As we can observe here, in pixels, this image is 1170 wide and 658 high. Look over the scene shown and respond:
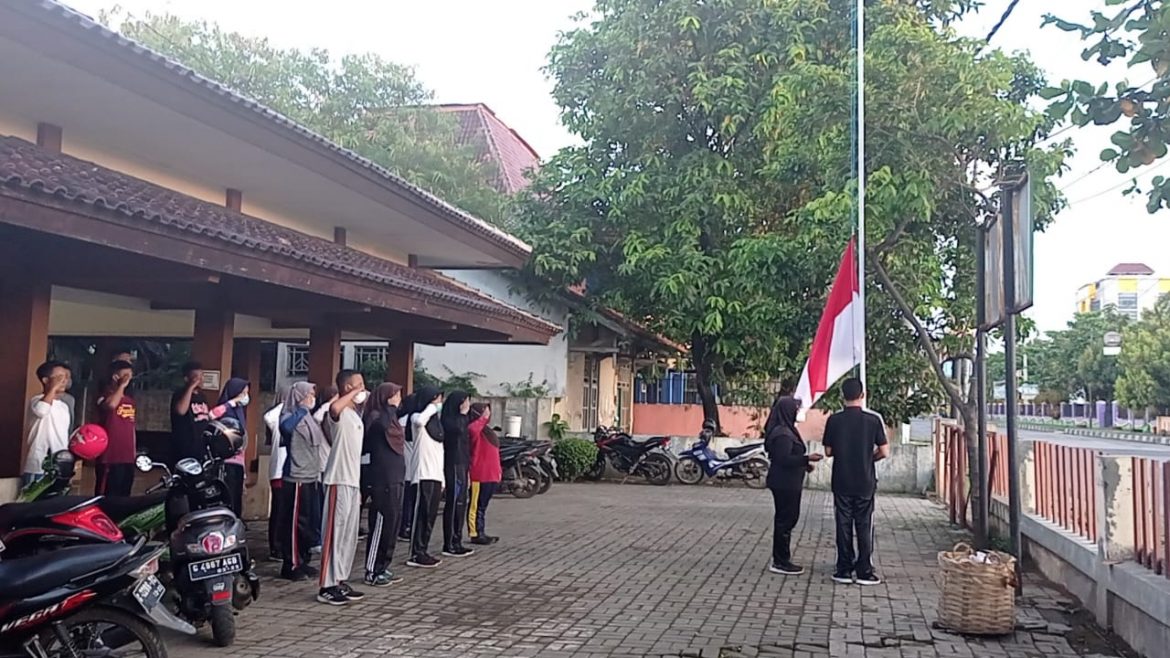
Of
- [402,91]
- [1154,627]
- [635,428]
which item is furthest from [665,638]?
[635,428]

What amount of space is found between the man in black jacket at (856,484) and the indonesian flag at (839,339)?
1.89 ft

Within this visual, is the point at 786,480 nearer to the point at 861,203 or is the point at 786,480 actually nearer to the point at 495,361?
the point at 861,203

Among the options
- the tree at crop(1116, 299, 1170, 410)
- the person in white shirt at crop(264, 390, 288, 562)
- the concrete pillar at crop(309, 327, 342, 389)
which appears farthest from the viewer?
the tree at crop(1116, 299, 1170, 410)

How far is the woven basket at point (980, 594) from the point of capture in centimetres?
678

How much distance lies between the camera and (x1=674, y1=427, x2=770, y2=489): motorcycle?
725 inches

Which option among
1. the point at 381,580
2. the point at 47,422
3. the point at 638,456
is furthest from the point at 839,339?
the point at 638,456

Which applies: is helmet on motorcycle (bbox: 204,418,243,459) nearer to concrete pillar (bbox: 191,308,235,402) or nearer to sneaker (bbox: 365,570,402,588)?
sneaker (bbox: 365,570,402,588)

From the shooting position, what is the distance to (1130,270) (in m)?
91.4

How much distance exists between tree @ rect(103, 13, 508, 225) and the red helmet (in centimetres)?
1403

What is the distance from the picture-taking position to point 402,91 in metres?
22.9

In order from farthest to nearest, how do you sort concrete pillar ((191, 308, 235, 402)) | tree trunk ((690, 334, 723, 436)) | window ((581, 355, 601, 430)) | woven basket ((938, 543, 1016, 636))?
window ((581, 355, 601, 430))
tree trunk ((690, 334, 723, 436))
concrete pillar ((191, 308, 235, 402))
woven basket ((938, 543, 1016, 636))

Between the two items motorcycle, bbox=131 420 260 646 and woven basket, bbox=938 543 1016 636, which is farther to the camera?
woven basket, bbox=938 543 1016 636

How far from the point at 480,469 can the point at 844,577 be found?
370cm

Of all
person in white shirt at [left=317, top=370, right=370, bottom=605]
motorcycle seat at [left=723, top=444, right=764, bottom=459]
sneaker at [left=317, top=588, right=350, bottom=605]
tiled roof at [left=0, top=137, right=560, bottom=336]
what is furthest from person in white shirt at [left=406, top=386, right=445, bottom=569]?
motorcycle seat at [left=723, top=444, right=764, bottom=459]
